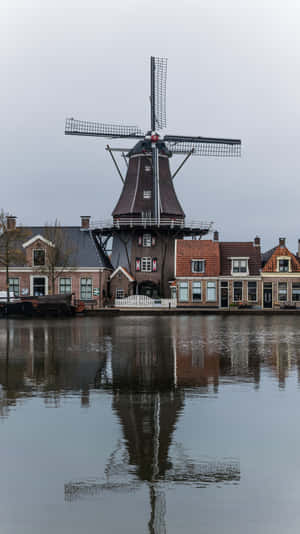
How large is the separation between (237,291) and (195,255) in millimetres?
4531

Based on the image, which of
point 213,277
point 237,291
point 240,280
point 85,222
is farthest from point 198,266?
point 85,222

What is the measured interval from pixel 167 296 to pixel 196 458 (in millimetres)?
45327

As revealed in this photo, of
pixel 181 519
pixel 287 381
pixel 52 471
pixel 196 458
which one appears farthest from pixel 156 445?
pixel 287 381

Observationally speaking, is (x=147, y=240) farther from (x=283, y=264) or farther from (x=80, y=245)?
(x=283, y=264)

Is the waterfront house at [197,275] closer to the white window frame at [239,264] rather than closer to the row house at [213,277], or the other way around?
the row house at [213,277]

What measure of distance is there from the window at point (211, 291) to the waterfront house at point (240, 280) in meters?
0.63

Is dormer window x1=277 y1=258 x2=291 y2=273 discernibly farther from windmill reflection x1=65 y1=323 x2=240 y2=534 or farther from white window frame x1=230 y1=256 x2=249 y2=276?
windmill reflection x1=65 y1=323 x2=240 y2=534

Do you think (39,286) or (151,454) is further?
(39,286)

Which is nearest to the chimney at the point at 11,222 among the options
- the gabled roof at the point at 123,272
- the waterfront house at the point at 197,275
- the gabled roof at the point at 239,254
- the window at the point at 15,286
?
the window at the point at 15,286

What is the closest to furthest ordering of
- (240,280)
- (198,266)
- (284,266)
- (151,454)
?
(151,454)
(240,280)
(284,266)
(198,266)

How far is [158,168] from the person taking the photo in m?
51.7

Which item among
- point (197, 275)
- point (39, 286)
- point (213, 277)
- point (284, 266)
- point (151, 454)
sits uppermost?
point (284, 266)

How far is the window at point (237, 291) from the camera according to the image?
5072 centimetres

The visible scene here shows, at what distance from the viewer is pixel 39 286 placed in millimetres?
50812
